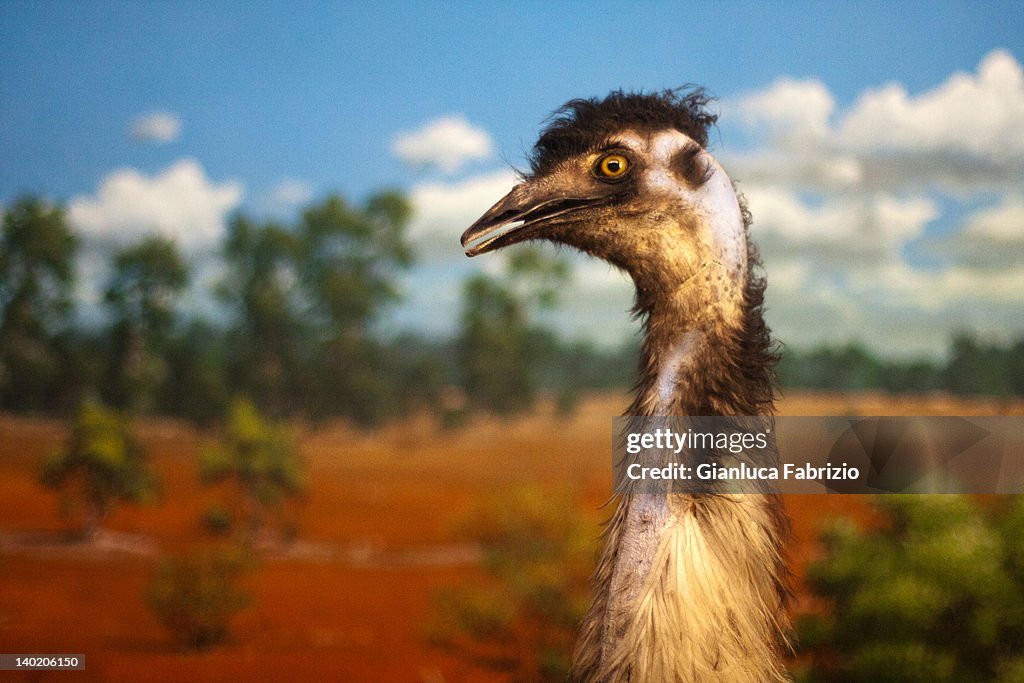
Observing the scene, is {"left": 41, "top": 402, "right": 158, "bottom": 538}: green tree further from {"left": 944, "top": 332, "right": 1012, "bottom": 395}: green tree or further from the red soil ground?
{"left": 944, "top": 332, "right": 1012, "bottom": 395}: green tree

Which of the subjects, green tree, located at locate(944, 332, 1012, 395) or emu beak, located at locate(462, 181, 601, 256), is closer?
emu beak, located at locate(462, 181, 601, 256)

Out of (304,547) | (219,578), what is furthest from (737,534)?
(304,547)

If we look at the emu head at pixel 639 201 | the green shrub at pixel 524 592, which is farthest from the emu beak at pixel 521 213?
the green shrub at pixel 524 592

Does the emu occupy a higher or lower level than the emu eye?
lower

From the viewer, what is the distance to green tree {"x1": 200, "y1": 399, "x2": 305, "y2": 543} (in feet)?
30.1

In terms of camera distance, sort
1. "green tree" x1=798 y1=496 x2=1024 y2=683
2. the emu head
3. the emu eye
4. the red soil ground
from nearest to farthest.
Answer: the emu head < the emu eye < "green tree" x1=798 y1=496 x2=1024 y2=683 < the red soil ground

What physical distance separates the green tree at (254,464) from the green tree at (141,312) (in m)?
1.34

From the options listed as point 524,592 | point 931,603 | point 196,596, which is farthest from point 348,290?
point 931,603

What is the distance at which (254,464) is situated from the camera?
9.32 m

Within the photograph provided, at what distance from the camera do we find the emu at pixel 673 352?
170cm

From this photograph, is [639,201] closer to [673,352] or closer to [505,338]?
[673,352]

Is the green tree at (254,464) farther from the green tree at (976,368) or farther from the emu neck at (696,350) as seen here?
the emu neck at (696,350)

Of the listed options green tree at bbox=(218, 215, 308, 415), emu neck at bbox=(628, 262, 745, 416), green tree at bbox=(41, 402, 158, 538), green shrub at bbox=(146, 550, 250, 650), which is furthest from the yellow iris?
green tree at bbox=(218, 215, 308, 415)

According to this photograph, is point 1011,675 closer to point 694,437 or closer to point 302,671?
point 694,437
